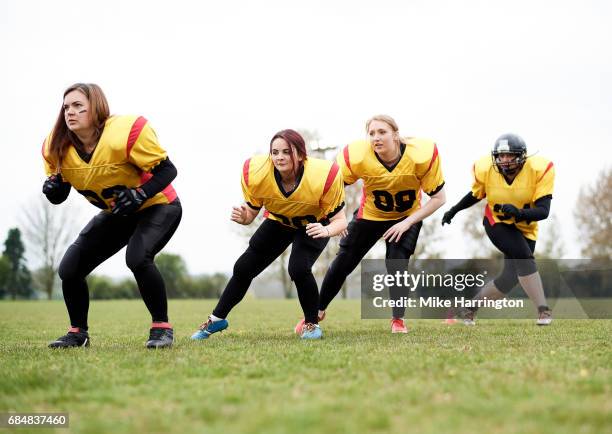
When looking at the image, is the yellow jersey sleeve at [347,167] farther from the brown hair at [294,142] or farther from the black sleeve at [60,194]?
the black sleeve at [60,194]

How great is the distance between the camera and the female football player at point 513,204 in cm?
789

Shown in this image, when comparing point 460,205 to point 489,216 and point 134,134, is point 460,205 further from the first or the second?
point 134,134

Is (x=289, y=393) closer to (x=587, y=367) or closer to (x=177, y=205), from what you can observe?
(x=587, y=367)

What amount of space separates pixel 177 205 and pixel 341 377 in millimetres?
2589

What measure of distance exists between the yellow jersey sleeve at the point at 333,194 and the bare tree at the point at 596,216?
107 ft

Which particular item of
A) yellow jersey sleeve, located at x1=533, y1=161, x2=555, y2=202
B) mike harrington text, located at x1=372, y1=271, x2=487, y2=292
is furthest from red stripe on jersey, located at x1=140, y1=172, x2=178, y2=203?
yellow jersey sleeve, located at x1=533, y1=161, x2=555, y2=202

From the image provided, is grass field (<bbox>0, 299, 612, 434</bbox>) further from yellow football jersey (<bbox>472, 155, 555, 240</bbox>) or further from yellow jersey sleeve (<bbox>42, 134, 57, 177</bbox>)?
yellow football jersey (<bbox>472, 155, 555, 240</bbox>)

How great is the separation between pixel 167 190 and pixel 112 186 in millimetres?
491

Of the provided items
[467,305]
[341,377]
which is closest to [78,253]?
[341,377]

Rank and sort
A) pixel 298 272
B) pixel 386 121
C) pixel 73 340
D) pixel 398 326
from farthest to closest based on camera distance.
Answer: pixel 398 326 < pixel 386 121 < pixel 298 272 < pixel 73 340

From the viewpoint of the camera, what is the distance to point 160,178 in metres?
5.46

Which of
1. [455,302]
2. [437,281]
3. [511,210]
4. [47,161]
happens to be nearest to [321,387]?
[47,161]

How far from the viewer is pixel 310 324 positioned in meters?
6.67

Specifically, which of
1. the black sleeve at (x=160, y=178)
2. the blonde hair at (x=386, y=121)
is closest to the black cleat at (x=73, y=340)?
the black sleeve at (x=160, y=178)
